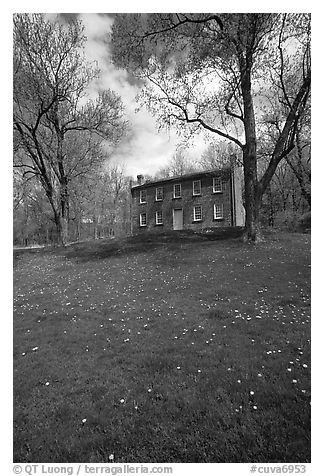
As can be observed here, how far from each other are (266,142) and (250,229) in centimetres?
382

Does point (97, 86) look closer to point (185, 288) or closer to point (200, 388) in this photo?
point (185, 288)

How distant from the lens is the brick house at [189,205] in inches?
494

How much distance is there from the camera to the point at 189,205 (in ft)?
44.1

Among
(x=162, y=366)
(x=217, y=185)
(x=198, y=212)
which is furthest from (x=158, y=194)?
(x=162, y=366)

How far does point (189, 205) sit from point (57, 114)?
28.5 ft

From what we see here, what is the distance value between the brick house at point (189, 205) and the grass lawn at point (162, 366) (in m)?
8.95

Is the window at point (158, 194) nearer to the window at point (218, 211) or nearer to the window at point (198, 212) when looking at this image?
the window at point (198, 212)

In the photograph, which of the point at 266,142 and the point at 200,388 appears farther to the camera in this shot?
the point at 266,142

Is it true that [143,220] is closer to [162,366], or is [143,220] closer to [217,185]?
[217,185]

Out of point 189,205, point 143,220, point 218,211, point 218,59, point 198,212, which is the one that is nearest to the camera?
point 218,59

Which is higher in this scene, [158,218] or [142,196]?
[142,196]
